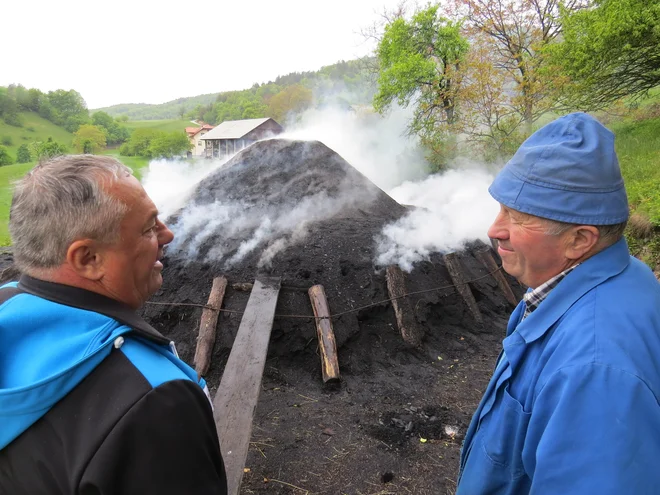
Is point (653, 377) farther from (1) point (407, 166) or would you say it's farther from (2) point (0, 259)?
(1) point (407, 166)

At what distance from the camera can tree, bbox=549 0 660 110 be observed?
816cm

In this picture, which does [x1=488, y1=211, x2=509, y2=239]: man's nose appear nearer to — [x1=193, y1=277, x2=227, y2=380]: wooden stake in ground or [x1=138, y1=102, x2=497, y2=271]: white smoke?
[x1=193, y1=277, x2=227, y2=380]: wooden stake in ground

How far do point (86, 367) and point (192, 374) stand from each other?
42 centimetres

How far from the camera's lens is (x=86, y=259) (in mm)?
1300

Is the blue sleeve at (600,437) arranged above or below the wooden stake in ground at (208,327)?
above

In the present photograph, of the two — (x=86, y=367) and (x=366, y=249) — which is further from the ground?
(x=86, y=367)

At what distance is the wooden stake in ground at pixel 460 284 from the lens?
6.85m

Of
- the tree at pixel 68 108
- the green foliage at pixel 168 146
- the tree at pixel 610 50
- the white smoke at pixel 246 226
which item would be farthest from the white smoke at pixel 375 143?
the tree at pixel 68 108

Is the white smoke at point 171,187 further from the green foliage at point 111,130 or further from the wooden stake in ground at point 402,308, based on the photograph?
the green foliage at point 111,130

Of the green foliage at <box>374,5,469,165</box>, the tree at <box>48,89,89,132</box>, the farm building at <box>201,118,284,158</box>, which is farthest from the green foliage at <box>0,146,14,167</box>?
the green foliage at <box>374,5,469,165</box>

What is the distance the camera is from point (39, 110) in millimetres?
61031

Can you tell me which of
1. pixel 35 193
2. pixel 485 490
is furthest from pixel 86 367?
pixel 485 490

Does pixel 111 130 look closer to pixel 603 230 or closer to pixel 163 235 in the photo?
pixel 163 235

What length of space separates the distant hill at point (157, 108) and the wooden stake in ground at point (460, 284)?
12868 centimetres
